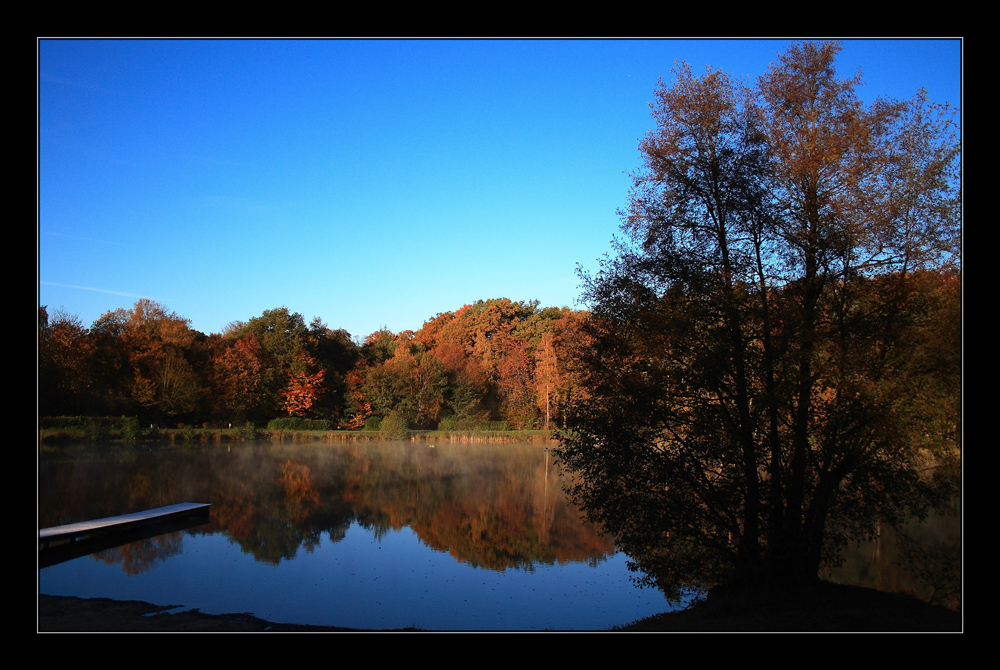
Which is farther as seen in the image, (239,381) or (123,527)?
(239,381)

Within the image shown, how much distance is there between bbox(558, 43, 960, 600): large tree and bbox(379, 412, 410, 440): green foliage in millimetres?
27886

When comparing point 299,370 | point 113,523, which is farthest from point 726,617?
point 299,370

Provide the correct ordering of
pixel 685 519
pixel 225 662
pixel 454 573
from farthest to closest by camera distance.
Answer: pixel 454 573, pixel 685 519, pixel 225 662

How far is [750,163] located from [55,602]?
11312mm

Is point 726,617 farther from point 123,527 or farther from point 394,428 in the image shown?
point 394,428

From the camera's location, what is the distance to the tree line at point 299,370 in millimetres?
28511

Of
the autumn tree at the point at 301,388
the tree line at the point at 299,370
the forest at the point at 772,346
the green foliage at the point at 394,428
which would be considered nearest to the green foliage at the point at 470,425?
the tree line at the point at 299,370

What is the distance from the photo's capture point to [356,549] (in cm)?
1275

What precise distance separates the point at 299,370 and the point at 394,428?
24.5ft

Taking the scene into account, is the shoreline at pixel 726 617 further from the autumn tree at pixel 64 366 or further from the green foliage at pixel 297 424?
the green foliage at pixel 297 424

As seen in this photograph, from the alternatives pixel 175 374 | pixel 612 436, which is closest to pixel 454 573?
pixel 612 436
